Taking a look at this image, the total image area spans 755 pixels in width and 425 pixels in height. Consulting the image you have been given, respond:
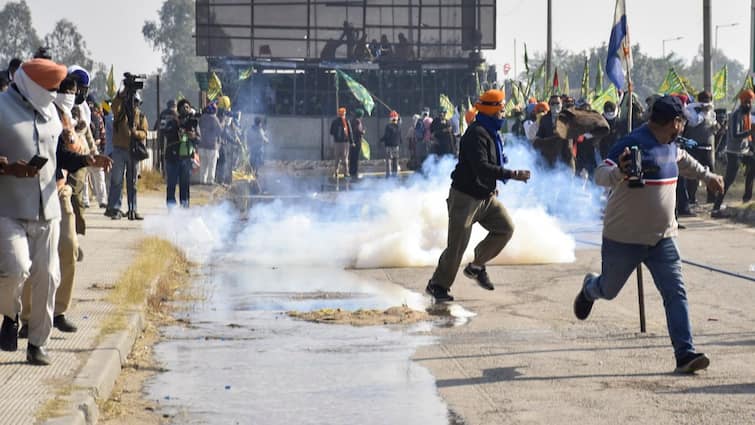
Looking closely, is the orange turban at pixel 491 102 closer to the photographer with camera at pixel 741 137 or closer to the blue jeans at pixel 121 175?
the blue jeans at pixel 121 175

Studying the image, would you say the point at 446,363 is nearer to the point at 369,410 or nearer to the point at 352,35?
the point at 369,410

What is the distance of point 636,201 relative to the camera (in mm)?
9562

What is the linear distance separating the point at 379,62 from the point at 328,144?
3250 millimetres

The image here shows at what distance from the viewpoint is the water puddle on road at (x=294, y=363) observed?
8203mm

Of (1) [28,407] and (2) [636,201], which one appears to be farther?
(2) [636,201]

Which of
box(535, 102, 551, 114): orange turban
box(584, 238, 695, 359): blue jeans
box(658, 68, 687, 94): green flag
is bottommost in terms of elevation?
box(584, 238, 695, 359): blue jeans

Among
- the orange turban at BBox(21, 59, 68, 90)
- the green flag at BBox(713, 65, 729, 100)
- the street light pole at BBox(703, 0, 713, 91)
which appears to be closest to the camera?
the orange turban at BBox(21, 59, 68, 90)

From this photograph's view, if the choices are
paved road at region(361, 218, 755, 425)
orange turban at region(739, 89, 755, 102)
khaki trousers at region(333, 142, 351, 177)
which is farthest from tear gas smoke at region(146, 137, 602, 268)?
khaki trousers at region(333, 142, 351, 177)

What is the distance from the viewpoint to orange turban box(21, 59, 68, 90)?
349 inches

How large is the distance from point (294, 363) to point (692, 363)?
100 inches

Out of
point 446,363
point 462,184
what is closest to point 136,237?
point 462,184

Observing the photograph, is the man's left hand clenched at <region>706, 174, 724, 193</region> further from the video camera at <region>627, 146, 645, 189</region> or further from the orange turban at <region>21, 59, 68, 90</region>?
the orange turban at <region>21, 59, 68, 90</region>

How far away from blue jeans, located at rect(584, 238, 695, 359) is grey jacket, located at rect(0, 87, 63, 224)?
139 inches

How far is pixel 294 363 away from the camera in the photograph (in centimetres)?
981
